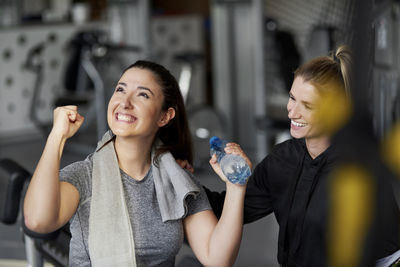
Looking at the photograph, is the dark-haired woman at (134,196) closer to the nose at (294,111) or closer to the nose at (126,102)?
the nose at (126,102)

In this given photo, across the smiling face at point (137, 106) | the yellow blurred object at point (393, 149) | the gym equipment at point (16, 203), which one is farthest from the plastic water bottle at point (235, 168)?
the yellow blurred object at point (393, 149)

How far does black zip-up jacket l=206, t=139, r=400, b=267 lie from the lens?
1370mm

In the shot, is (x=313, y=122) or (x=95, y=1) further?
(x=95, y=1)

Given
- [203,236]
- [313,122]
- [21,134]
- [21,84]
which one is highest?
[313,122]

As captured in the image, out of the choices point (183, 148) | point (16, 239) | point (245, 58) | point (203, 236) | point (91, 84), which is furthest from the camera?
point (91, 84)

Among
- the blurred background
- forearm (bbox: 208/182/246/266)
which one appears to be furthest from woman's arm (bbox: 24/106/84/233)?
the blurred background

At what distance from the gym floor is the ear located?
35 cm

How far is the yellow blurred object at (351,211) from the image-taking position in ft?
1.41

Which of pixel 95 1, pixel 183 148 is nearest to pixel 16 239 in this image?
pixel 183 148

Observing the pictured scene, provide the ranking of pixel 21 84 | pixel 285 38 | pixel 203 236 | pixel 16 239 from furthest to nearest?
1. pixel 21 84
2. pixel 285 38
3. pixel 16 239
4. pixel 203 236

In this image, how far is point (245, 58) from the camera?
5.06 metres

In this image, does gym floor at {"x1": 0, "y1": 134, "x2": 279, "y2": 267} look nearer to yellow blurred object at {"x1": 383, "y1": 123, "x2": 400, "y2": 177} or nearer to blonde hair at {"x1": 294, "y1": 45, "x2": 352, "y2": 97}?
blonde hair at {"x1": 294, "y1": 45, "x2": 352, "y2": 97}

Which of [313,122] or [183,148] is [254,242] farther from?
[313,122]

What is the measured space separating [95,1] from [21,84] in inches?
93.0
